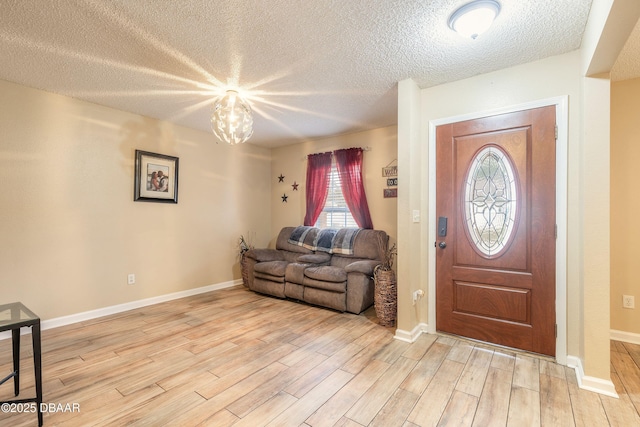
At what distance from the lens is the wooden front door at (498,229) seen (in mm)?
2346

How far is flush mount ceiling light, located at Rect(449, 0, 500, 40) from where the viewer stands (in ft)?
5.74

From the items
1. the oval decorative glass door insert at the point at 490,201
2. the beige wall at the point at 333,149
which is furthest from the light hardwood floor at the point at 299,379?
Result: the beige wall at the point at 333,149

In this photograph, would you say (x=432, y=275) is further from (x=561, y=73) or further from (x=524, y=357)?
(x=561, y=73)

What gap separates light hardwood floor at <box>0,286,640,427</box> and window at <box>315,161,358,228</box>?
6.27 ft

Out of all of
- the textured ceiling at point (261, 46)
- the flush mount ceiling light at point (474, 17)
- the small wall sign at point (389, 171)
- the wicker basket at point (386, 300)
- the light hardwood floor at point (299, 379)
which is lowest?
the light hardwood floor at point (299, 379)

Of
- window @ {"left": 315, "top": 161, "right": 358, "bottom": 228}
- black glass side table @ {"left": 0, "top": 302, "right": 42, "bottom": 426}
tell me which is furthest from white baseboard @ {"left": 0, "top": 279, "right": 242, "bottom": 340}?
window @ {"left": 315, "top": 161, "right": 358, "bottom": 228}

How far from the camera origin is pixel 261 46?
2.22 m

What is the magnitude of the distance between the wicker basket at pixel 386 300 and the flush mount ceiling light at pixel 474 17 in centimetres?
226

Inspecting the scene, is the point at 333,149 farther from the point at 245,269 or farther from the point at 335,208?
the point at 245,269

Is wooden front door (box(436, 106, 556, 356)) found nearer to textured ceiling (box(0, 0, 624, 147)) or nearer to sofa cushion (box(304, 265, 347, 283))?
textured ceiling (box(0, 0, 624, 147))

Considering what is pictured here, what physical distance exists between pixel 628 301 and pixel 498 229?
1.43 m

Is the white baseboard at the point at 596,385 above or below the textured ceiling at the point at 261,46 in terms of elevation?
below

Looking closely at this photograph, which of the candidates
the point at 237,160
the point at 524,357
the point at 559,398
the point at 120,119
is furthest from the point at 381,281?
the point at 120,119

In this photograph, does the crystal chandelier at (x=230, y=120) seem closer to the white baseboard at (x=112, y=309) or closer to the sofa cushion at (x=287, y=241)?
the sofa cushion at (x=287, y=241)
